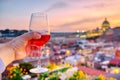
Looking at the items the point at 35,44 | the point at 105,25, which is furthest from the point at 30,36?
the point at 105,25

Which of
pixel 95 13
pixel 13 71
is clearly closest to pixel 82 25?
pixel 95 13

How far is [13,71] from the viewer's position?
1603 mm

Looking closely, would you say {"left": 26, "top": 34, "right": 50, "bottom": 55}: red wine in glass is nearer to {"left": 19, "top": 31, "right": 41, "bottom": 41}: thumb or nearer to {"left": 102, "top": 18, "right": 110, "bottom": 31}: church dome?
{"left": 19, "top": 31, "right": 41, "bottom": 41}: thumb

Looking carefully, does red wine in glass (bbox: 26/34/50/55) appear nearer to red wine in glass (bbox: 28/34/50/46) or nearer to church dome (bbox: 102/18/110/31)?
red wine in glass (bbox: 28/34/50/46)

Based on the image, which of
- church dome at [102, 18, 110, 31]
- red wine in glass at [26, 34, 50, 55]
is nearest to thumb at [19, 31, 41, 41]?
red wine in glass at [26, 34, 50, 55]

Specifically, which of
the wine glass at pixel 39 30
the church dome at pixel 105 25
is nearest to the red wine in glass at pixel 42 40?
the wine glass at pixel 39 30

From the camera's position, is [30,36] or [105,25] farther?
[105,25]

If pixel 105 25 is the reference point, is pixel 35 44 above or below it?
below

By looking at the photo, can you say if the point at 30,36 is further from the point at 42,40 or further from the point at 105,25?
the point at 105,25

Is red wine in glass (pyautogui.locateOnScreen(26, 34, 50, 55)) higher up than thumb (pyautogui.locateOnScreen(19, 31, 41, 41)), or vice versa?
thumb (pyautogui.locateOnScreen(19, 31, 41, 41))

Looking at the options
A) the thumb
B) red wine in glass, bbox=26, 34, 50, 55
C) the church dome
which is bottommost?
red wine in glass, bbox=26, 34, 50, 55

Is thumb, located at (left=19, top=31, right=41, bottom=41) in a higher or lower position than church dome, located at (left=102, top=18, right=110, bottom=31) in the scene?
lower

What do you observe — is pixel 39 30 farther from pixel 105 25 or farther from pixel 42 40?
pixel 105 25

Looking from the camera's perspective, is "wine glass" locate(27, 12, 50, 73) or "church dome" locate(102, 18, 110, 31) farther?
"church dome" locate(102, 18, 110, 31)
